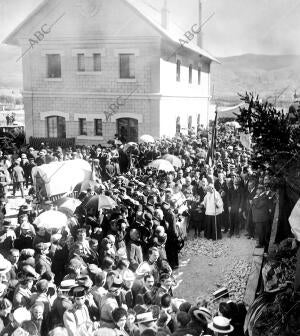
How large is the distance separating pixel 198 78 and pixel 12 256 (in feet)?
75.3

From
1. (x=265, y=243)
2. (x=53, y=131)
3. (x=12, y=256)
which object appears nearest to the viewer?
(x=12, y=256)

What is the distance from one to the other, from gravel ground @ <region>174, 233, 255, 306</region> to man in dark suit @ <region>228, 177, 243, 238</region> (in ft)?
0.91

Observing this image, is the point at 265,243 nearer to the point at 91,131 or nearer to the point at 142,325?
the point at 142,325

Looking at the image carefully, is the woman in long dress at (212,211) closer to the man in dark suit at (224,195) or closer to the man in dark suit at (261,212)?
the man in dark suit at (224,195)

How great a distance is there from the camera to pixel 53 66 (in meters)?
22.0

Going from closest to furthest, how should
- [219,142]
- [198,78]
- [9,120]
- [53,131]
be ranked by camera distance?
1. [219,142]
2. [53,131]
3. [198,78]
4. [9,120]

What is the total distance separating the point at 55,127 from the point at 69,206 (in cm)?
1427

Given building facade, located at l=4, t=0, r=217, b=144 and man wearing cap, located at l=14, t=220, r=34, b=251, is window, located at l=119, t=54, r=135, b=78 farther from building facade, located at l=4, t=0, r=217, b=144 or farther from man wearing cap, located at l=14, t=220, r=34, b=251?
man wearing cap, located at l=14, t=220, r=34, b=251

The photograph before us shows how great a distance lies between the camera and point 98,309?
556 cm

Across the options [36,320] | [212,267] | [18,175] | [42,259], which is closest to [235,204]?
[212,267]

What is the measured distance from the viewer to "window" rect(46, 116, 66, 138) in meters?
22.7

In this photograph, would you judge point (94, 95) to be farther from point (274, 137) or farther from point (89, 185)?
point (274, 137)

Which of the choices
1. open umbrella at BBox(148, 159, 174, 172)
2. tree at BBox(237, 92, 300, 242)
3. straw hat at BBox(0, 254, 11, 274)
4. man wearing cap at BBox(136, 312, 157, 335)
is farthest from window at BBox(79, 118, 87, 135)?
tree at BBox(237, 92, 300, 242)

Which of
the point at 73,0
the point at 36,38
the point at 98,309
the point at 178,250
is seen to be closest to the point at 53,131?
the point at 36,38
